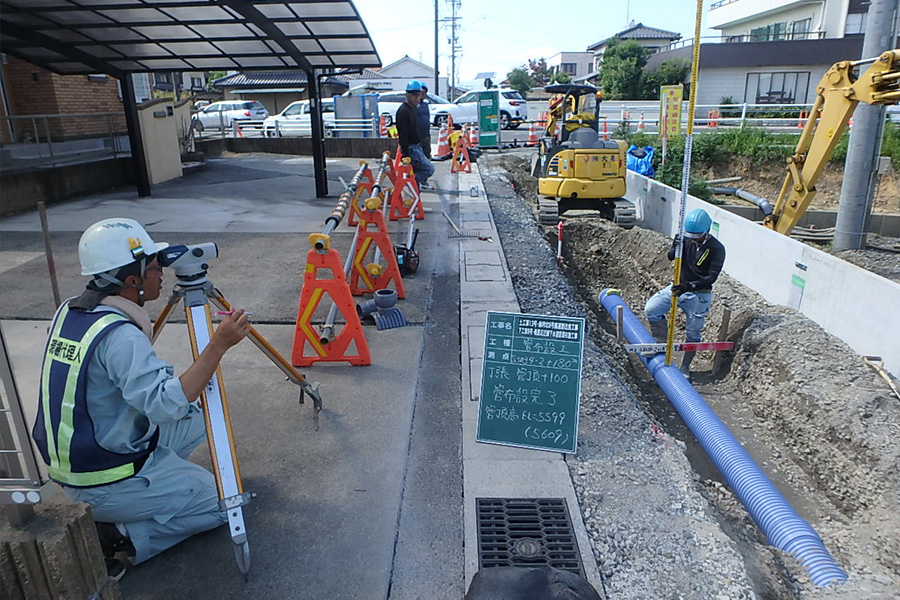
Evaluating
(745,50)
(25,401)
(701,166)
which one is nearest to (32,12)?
(25,401)

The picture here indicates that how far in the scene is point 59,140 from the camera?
13.0 metres

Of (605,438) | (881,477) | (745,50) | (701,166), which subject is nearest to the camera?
(605,438)

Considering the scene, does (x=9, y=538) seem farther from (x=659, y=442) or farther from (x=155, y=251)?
(x=659, y=442)

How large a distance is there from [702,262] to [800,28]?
35.8m

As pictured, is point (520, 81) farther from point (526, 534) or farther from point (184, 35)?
point (526, 534)

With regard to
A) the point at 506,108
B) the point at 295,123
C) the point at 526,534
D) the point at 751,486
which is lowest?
the point at 751,486

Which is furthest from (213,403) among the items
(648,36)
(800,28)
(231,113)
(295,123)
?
(648,36)

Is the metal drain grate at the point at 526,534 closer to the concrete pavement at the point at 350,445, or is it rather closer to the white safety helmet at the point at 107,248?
the concrete pavement at the point at 350,445

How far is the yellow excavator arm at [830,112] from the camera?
7.38 metres

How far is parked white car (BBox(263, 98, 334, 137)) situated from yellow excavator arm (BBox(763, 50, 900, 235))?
51.0 feet

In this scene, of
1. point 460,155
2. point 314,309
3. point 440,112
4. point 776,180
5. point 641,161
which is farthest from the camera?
point 440,112

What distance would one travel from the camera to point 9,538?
1.95 meters

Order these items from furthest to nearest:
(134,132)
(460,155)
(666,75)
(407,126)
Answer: (666,75) < (460,155) < (134,132) < (407,126)

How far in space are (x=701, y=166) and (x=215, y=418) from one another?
18.3 meters
